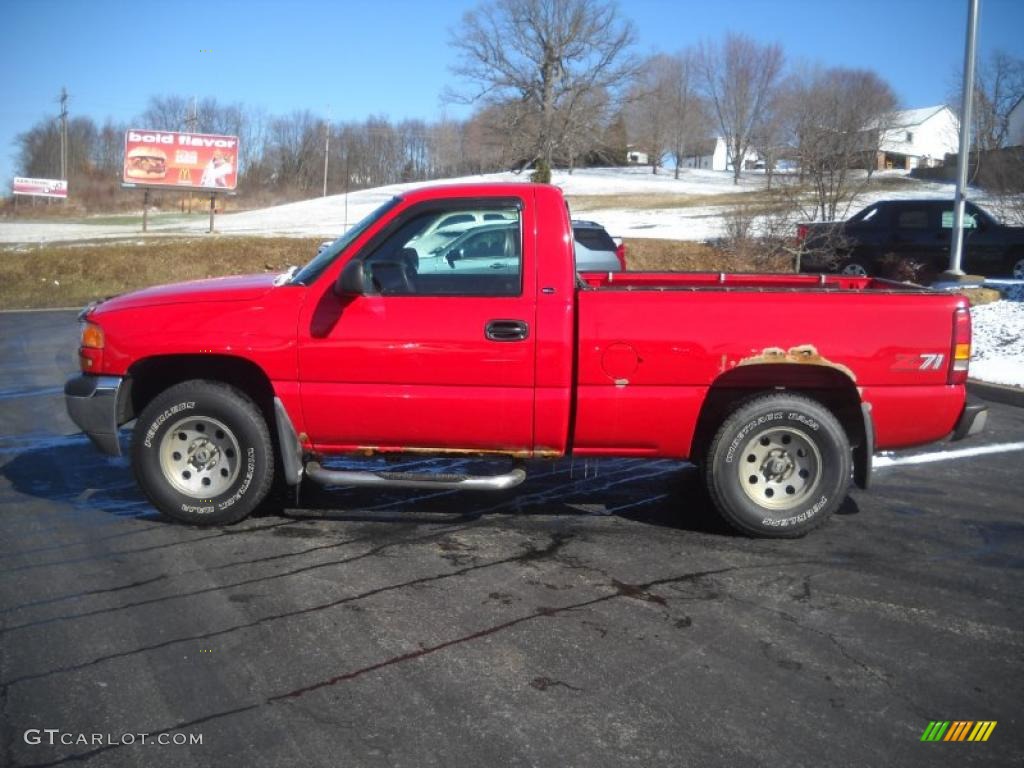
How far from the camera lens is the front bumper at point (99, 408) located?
5566mm

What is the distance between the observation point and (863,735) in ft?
11.2

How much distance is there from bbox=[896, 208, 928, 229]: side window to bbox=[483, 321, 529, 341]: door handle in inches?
629

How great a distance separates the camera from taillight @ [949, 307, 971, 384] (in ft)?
17.8

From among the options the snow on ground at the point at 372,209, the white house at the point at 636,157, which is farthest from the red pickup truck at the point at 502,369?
the white house at the point at 636,157

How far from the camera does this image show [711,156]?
92.7 meters

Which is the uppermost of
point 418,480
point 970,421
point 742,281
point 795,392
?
point 742,281

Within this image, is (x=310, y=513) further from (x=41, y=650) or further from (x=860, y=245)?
(x=860, y=245)

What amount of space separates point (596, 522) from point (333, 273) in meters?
2.14

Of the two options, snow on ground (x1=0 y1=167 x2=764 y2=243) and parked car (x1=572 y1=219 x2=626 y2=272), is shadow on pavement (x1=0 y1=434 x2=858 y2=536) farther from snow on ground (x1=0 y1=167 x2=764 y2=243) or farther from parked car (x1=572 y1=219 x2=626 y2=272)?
snow on ground (x1=0 y1=167 x2=764 y2=243)

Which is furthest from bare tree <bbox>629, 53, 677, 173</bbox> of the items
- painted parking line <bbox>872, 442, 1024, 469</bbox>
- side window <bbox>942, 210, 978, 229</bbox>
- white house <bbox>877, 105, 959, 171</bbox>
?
painted parking line <bbox>872, 442, 1024, 469</bbox>

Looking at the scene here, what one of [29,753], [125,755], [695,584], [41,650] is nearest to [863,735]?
[695,584]

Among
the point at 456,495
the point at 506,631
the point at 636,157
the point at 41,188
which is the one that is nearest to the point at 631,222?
the point at 456,495

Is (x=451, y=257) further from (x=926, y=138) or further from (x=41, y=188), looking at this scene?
(x=926, y=138)

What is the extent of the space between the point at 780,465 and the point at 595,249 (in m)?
9.21
